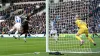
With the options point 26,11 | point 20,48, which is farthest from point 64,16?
point 26,11

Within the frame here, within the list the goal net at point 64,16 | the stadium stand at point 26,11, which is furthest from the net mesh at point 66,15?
the stadium stand at point 26,11

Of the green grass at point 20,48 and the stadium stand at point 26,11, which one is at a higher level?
the stadium stand at point 26,11

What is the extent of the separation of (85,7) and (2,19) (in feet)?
106

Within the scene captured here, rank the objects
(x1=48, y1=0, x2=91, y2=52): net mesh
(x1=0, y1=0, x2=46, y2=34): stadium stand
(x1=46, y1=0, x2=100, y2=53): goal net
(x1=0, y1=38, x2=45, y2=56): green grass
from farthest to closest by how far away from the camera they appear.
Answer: (x1=0, y1=0, x2=46, y2=34): stadium stand, (x1=0, y1=38, x2=45, y2=56): green grass, (x1=48, y1=0, x2=91, y2=52): net mesh, (x1=46, y1=0, x2=100, y2=53): goal net

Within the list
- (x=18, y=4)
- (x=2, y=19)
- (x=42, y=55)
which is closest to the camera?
(x=42, y=55)

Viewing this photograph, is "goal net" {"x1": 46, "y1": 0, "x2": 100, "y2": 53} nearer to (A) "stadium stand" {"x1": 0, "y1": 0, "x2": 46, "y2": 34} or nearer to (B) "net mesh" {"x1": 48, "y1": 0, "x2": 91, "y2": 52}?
(B) "net mesh" {"x1": 48, "y1": 0, "x2": 91, "y2": 52}

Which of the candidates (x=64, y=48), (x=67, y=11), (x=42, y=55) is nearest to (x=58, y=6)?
(x=67, y=11)

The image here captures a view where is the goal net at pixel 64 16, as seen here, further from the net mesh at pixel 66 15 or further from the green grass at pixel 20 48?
the green grass at pixel 20 48

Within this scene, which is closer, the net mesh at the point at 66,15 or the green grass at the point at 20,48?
the net mesh at the point at 66,15

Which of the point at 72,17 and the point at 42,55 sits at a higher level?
the point at 72,17

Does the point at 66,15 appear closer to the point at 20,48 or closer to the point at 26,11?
the point at 20,48

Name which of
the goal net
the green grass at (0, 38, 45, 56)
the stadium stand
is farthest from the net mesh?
the stadium stand

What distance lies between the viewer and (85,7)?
1566cm

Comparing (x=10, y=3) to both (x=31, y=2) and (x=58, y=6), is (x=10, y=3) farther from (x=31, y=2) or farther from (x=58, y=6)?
(x=58, y=6)
